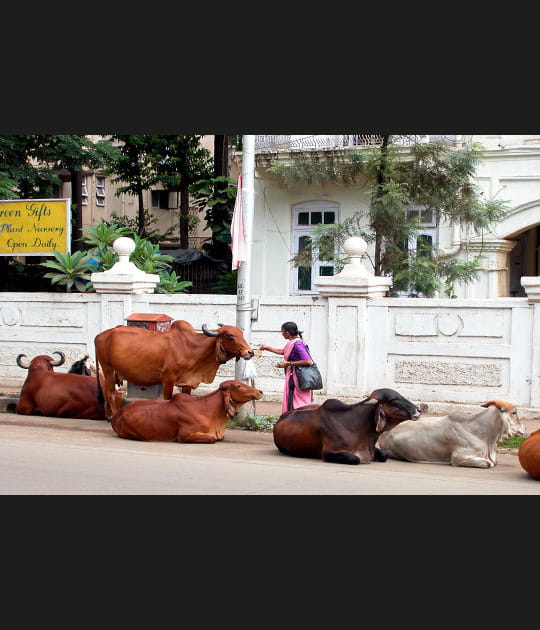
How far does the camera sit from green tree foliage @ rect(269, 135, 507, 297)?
60.1 ft

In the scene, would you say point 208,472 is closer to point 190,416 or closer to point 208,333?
point 190,416

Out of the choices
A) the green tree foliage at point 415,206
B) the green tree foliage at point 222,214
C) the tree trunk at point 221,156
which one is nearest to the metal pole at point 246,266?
the green tree foliage at point 415,206

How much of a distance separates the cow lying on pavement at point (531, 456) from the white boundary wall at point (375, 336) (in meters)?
3.77

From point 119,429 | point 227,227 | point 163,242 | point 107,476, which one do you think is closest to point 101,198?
point 163,242

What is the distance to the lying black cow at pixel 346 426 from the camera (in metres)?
9.74

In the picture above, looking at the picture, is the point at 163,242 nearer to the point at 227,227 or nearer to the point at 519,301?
the point at 227,227

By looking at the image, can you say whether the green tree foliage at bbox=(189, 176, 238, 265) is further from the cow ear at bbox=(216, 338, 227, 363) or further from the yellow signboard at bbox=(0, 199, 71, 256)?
the cow ear at bbox=(216, 338, 227, 363)

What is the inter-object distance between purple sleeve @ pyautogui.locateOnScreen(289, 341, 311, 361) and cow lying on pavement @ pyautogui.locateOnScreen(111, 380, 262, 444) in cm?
73

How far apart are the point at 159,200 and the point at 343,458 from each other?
26.3 meters

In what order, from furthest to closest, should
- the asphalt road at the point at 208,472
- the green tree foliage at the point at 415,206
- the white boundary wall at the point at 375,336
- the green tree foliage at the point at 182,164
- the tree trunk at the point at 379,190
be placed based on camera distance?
the green tree foliage at the point at 182,164 < the tree trunk at the point at 379,190 < the green tree foliage at the point at 415,206 < the white boundary wall at the point at 375,336 < the asphalt road at the point at 208,472

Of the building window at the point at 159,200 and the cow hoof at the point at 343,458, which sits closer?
the cow hoof at the point at 343,458

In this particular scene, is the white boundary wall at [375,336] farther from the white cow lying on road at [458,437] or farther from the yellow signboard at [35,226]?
the white cow lying on road at [458,437]

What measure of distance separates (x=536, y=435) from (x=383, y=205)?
9530mm

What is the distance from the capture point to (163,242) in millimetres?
33156
